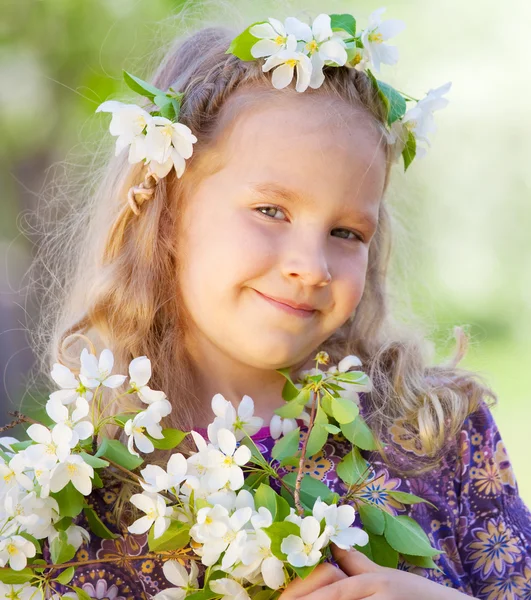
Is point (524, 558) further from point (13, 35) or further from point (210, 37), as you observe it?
point (13, 35)

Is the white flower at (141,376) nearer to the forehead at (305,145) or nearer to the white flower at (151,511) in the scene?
the white flower at (151,511)

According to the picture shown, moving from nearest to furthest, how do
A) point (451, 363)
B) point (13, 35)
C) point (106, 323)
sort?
point (106, 323)
point (451, 363)
point (13, 35)

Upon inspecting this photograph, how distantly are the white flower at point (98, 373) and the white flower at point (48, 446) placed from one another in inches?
4.1

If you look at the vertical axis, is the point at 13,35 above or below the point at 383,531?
below

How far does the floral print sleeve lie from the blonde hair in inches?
2.7

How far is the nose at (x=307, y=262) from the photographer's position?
1.79m

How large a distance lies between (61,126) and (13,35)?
22.1 inches

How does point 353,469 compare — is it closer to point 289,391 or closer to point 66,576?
point 289,391

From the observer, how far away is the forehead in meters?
1.80

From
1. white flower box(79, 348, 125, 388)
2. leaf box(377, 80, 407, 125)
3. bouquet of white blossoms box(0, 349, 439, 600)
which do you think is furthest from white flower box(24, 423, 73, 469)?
leaf box(377, 80, 407, 125)

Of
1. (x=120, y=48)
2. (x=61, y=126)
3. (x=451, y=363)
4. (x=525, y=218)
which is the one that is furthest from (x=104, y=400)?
(x=525, y=218)

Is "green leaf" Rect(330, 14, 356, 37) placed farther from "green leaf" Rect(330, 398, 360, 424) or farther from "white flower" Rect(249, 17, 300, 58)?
"green leaf" Rect(330, 398, 360, 424)

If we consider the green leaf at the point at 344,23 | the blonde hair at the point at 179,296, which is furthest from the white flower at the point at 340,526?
the green leaf at the point at 344,23

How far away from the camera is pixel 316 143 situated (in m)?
1.82
